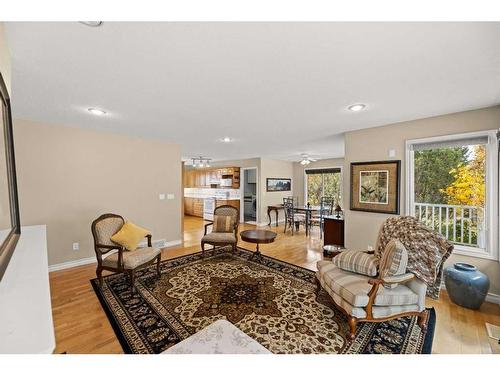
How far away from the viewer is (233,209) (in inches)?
171

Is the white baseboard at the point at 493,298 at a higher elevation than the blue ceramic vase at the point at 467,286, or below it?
below

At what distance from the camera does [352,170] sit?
12.0ft

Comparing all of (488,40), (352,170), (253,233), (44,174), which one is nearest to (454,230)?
(352,170)

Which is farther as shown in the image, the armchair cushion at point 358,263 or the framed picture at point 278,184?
the framed picture at point 278,184

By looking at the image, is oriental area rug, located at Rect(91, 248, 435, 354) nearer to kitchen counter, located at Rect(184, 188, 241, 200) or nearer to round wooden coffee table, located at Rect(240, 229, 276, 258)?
round wooden coffee table, located at Rect(240, 229, 276, 258)

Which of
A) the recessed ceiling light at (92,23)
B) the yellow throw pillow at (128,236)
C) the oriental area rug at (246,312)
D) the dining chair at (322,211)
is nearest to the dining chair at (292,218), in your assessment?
the dining chair at (322,211)

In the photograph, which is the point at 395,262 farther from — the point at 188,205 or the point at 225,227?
the point at 188,205

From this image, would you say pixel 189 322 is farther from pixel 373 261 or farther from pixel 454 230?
pixel 454 230

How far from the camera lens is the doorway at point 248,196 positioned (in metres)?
7.85

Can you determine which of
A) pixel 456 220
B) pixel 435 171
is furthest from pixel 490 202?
pixel 435 171

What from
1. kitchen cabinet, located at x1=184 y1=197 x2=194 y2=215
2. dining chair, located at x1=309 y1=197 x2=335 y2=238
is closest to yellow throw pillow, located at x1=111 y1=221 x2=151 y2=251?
dining chair, located at x1=309 y1=197 x2=335 y2=238

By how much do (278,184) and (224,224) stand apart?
3955 mm

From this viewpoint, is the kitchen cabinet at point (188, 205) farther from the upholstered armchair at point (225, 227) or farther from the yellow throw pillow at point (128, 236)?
the yellow throw pillow at point (128, 236)

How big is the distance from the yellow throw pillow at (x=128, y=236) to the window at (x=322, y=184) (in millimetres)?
6178
